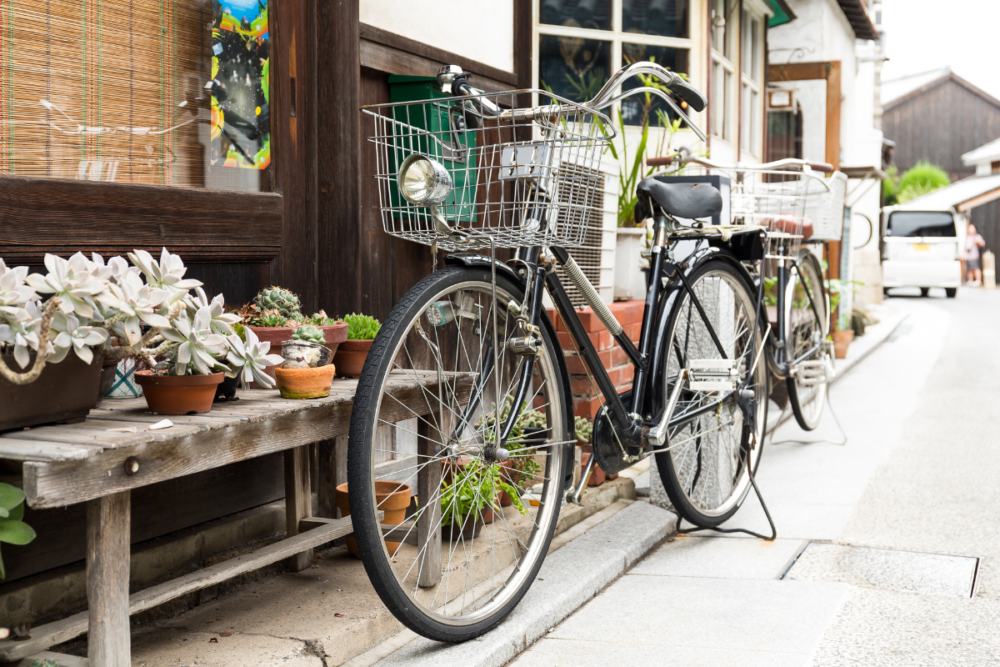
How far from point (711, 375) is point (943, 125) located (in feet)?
156

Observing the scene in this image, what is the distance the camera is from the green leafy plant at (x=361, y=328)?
295 centimetres

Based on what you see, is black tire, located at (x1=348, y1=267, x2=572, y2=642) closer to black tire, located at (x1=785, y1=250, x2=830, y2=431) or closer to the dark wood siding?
black tire, located at (x1=785, y1=250, x2=830, y2=431)

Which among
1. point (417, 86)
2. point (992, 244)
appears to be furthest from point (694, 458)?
point (992, 244)

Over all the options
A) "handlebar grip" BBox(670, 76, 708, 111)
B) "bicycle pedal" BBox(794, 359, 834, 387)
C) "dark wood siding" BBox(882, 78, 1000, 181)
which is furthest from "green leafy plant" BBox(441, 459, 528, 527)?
"dark wood siding" BBox(882, 78, 1000, 181)

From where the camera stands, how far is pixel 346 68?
3.30 meters

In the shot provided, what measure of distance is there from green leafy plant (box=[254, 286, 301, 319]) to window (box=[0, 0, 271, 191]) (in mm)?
402

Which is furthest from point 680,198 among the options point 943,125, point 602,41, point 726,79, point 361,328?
point 943,125

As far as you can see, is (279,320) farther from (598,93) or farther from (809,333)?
Result: (809,333)

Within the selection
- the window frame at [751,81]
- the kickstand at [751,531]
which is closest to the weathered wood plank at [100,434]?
the kickstand at [751,531]

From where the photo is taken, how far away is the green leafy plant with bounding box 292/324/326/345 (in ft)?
8.41

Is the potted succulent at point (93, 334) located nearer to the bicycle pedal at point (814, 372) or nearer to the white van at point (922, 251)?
the bicycle pedal at point (814, 372)

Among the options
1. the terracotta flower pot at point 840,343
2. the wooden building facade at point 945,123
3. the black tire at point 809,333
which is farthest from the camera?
the wooden building facade at point 945,123

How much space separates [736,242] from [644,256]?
689mm

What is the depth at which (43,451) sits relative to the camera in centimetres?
179
